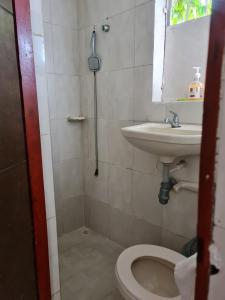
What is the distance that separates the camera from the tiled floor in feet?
4.57

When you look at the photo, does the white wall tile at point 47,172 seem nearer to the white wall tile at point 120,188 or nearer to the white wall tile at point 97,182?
the white wall tile at point 120,188

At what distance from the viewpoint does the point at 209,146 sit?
0.31 metres

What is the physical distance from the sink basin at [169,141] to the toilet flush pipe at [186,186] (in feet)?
0.78

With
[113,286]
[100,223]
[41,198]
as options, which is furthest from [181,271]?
[100,223]

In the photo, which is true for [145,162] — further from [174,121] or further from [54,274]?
[54,274]

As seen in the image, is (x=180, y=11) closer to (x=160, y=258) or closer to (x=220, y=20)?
(x=220, y=20)

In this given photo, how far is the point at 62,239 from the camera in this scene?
1.97 metres

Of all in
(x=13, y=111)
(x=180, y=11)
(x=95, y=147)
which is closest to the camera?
(x=13, y=111)

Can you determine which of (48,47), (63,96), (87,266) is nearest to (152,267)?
(87,266)

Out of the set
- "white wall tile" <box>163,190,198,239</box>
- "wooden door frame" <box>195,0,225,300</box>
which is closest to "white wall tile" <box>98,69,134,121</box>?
"white wall tile" <box>163,190,198,239</box>

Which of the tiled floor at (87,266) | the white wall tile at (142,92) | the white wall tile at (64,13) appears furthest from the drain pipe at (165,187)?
the white wall tile at (64,13)

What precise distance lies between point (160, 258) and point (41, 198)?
0.80 metres

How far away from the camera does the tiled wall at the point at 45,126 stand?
711mm

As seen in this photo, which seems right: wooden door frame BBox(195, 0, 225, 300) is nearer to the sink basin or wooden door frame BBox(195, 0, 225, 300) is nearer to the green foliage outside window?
the sink basin
